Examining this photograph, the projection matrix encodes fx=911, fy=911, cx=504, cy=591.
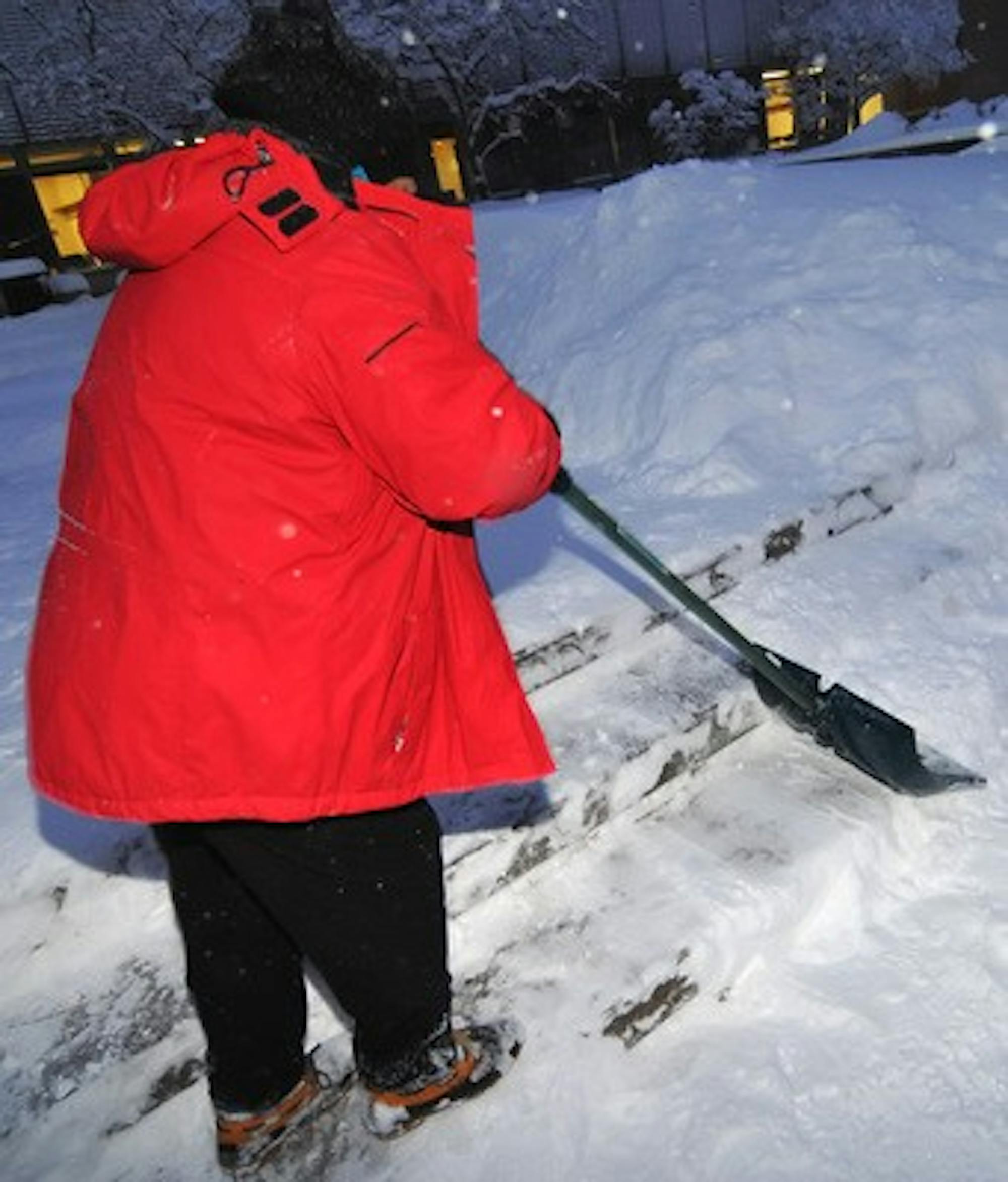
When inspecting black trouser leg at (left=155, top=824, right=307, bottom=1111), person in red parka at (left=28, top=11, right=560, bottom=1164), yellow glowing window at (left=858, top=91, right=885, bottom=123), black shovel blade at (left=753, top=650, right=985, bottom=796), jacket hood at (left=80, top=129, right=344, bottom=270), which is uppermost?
jacket hood at (left=80, top=129, right=344, bottom=270)

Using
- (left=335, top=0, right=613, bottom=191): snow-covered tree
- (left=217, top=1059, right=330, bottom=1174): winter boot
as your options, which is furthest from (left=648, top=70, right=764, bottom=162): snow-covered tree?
(left=217, top=1059, right=330, bottom=1174): winter boot

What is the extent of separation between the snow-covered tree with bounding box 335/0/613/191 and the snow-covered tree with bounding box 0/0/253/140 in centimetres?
246

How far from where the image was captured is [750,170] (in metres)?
6.20

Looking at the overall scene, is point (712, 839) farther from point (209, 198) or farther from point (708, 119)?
point (708, 119)

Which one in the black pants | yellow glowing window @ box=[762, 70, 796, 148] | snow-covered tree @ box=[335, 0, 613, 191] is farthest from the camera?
yellow glowing window @ box=[762, 70, 796, 148]

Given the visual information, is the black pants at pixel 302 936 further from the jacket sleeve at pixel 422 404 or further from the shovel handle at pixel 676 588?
the shovel handle at pixel 676 588

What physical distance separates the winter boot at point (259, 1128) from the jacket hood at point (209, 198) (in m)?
1.68

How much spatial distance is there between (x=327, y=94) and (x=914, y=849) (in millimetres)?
2346

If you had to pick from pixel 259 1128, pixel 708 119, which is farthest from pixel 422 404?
pixel 708 119

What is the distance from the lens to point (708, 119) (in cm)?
2450

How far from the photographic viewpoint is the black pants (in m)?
1.64

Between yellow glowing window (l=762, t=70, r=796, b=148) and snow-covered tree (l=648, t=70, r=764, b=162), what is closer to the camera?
snow-covered tree (l=648, t=70, r=764, b=162)

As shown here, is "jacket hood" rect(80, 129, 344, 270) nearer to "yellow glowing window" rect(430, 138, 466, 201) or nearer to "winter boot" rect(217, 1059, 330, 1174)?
"winter boot" rect(217, 1059, 330, 1174)

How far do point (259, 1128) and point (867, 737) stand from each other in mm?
1880
